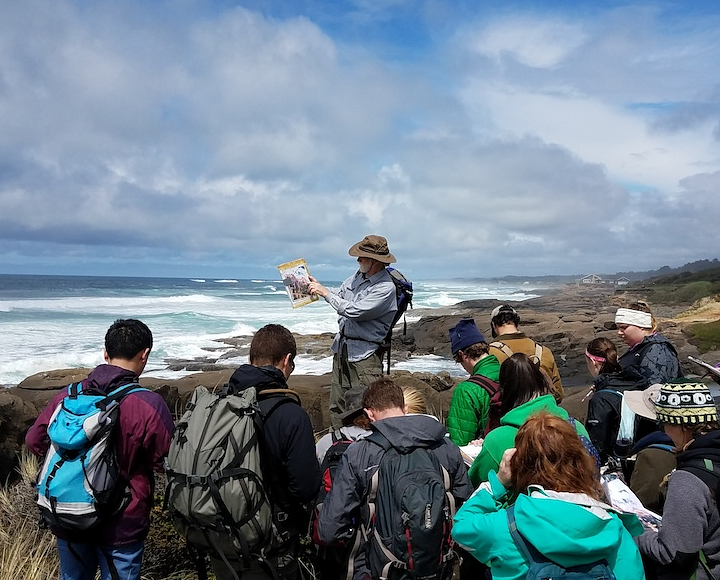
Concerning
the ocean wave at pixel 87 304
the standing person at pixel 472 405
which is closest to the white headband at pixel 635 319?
the standing person at pixel 472 405

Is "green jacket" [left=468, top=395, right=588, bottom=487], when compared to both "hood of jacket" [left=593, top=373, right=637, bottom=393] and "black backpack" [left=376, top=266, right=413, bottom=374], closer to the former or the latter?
"hood of jacket" [left=593, top=373, right=637, bottom=393]

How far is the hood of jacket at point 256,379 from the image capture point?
296 cm

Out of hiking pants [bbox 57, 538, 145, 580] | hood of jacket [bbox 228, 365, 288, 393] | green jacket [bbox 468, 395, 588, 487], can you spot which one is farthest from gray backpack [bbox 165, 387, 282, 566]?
green jacket [bbox 468, 395, 588, 487]

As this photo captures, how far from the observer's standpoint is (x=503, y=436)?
9.89ft

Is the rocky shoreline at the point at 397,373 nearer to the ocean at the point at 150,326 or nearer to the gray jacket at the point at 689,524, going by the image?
the ocean at the point at 150,326

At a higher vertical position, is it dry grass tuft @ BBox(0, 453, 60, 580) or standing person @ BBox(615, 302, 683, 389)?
standing person @ BBox(615, 302, 683, 389)

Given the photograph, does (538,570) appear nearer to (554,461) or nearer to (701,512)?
(554,461)

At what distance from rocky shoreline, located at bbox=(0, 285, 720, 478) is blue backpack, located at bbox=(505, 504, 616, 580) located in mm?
5329

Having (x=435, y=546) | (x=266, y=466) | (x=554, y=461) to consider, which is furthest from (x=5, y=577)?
(x=554, y=461)

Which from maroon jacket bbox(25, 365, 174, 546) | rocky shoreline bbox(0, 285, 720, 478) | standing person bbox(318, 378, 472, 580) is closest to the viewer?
standing person bbox(318, 378, 472, 580)

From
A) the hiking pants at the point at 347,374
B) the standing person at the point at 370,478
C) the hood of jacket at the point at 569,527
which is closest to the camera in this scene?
the hood of jacket at the point at 569,527

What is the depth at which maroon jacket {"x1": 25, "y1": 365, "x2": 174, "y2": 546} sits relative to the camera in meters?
2.85

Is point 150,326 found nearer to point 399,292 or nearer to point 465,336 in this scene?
point 399,292

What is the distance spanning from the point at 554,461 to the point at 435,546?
26.2 inches
